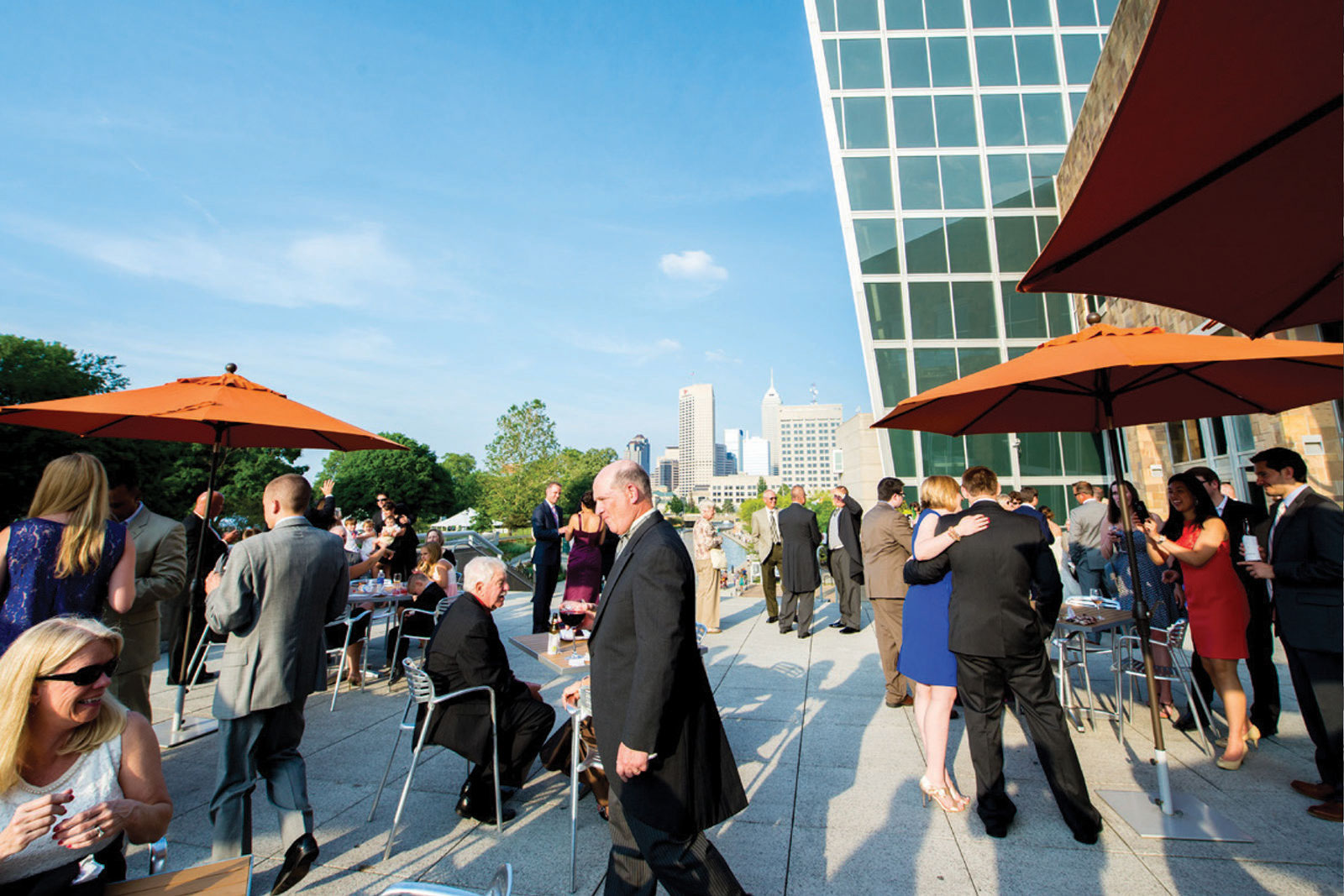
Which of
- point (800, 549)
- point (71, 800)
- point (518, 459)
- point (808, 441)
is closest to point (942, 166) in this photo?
point (800, 549)

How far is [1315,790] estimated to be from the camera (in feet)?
11.6

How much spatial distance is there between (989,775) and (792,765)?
1.33 meters

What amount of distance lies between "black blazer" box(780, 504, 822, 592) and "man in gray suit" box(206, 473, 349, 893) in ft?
20.1

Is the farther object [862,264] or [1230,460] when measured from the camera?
[862,264]

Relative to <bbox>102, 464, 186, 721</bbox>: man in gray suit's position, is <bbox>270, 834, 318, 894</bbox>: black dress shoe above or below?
below

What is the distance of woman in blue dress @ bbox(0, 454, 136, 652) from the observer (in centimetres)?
279

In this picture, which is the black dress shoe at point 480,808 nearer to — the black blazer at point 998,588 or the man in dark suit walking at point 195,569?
the black blazer at point 998,588

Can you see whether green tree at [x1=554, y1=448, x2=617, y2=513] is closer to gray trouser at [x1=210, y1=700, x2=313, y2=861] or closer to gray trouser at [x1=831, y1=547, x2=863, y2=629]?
gray trouser at [x1=831, y1=547, x2=863, y2=629]

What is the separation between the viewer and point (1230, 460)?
11531 millimetres

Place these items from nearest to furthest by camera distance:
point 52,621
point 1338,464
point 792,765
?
point 52,621
point 792,765
point 1338,464

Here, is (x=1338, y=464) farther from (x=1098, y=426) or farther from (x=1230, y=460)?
(x=1098, y=426)

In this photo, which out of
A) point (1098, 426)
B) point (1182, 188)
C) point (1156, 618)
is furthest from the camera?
point (1156, 618)

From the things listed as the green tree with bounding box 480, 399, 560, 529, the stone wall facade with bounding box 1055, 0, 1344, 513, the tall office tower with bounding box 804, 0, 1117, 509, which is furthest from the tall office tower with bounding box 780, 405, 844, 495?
the stone wall facade with bounding box 1055, 0, 1344, 513

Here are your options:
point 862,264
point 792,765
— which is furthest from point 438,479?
point 792,765
